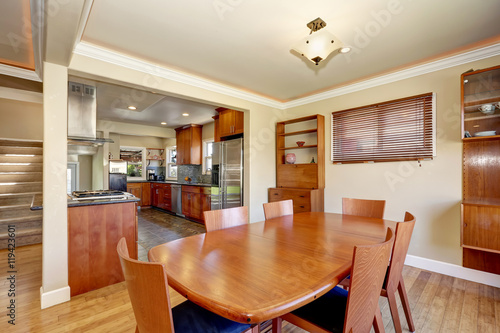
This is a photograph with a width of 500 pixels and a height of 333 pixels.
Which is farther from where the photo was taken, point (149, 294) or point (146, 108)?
point (146, 108)

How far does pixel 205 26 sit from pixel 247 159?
85.4 inches

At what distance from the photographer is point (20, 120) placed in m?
4.29

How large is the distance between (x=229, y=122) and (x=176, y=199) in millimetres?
2782

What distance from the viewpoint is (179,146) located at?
6621 millimetres

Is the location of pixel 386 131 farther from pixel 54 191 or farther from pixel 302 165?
pixel 54 191

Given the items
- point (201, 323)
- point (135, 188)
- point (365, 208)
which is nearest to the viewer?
point (201, 323)

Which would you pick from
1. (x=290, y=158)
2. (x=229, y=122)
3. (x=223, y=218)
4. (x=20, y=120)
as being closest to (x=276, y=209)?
(x=223, y=218)

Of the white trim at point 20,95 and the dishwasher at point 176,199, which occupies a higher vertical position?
the white trim at point 20,95

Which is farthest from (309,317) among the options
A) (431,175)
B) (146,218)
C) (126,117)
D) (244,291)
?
(126,117)

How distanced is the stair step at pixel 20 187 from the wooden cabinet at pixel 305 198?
446 centimetres

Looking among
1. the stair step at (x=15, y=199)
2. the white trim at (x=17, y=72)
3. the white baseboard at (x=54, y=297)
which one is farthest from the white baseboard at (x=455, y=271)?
the stair step at (x=15, y=199)

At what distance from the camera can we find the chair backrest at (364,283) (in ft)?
2.88

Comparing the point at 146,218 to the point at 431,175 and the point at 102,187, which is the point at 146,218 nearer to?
the point at 102,187

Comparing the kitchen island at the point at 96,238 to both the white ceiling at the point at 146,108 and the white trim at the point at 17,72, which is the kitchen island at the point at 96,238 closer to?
the white trim at the point at 17,72
